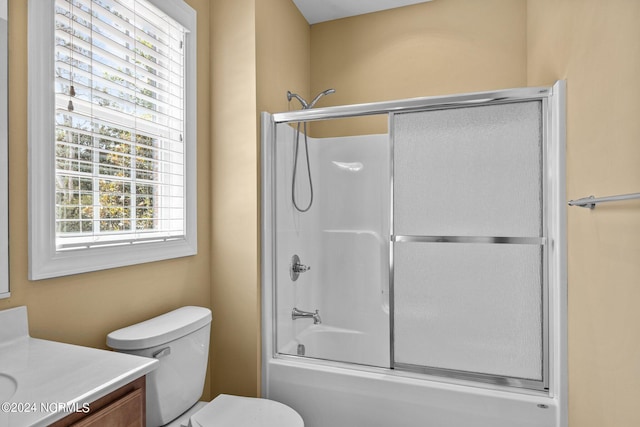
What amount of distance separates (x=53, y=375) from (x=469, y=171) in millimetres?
1716

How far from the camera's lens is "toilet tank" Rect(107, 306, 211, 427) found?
4.53 ft

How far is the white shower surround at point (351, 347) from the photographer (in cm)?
157

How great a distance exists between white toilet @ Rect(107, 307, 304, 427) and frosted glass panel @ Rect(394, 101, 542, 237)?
3.43 ft

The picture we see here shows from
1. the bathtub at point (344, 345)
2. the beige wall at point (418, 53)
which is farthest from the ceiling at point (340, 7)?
the bathtub at point (344, 345)

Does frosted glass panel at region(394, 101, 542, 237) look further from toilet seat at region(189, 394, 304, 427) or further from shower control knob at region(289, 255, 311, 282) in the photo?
toilet seat at region(189, 394, 304, 427)

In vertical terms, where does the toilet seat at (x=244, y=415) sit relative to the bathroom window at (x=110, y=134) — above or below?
below

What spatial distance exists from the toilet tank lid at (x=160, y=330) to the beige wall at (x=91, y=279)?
0.26 feet

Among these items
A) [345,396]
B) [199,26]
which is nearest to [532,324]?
[345,396]

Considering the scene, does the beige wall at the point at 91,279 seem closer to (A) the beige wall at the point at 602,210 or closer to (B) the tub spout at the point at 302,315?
(B) the tub spout at the point at 302,315

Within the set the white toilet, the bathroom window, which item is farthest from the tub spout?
the bathroom window

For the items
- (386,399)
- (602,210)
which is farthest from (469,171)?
(386,399)

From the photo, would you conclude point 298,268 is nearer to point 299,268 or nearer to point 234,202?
point 299,268

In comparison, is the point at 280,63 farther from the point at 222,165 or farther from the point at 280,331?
the point at 280,331

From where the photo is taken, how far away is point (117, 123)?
1508 mm
